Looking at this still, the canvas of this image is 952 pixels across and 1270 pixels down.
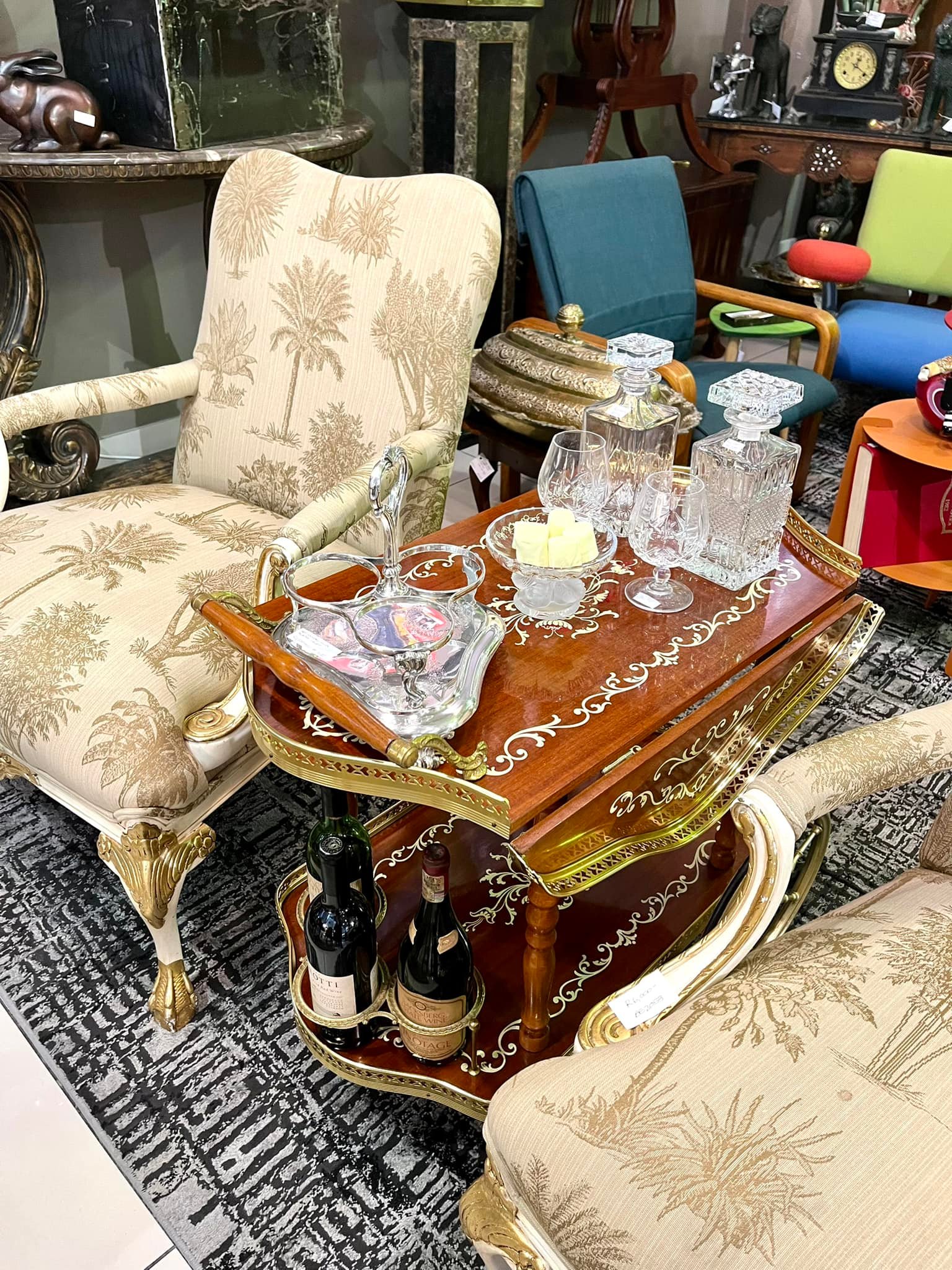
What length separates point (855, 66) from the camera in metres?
3.75

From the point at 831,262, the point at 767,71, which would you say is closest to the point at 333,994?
the point at 831,262

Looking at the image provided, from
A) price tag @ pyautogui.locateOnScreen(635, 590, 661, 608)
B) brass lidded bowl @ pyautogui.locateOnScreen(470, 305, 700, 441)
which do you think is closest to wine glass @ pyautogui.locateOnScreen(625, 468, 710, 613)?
price tag @ pyautogui.locateOnScreen(635, 590, 661, 608)

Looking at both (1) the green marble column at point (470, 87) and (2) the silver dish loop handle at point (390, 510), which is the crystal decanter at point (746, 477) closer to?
(2) the silver dish loop handle at point (390, 510)

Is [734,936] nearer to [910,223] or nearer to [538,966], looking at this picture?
[538,966]

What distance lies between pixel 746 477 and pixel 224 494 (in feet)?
3.22

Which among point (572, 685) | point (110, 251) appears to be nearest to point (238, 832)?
point (572, 685)

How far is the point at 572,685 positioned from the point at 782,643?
34 centimetres

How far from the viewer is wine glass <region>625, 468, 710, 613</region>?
134 centimetres

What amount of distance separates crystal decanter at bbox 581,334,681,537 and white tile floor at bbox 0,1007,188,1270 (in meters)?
1.12

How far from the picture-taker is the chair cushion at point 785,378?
8.13 ft

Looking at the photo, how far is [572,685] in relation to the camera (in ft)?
3.86

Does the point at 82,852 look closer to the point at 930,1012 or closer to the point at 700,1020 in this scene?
the point at 700,1020

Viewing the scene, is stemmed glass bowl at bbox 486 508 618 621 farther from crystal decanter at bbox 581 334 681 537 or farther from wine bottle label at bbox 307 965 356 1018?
wine bottle label at bbox 307 965 356 1018

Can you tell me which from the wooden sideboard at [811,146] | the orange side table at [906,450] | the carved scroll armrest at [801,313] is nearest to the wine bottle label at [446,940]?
the orange side table at [906,450]
